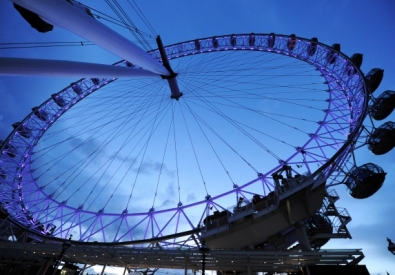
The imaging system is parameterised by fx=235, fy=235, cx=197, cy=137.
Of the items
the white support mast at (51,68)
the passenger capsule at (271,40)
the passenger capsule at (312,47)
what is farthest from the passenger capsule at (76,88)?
the passenger capsule at (312,47)

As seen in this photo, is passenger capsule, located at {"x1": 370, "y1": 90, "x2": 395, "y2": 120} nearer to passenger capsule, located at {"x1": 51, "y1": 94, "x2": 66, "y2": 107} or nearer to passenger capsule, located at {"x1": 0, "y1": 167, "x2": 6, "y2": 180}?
passenger capsule, located at {"x1": 51, "y1": 94, "x2": 66, "y2": 107}

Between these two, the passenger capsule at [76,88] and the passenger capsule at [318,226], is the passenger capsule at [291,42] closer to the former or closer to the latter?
the passenger capsule at [318,226]

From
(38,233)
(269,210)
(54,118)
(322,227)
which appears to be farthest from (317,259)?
(54,118)

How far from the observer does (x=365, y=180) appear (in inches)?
866

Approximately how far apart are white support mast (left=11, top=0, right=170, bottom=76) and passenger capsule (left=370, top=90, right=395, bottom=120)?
25.2 metres

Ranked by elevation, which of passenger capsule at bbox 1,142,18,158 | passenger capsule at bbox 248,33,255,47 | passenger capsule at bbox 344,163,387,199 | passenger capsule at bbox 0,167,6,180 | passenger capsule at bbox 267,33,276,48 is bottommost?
passenger capsule at bbox 344,163,387,199

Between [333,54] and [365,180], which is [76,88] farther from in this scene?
[365,180]

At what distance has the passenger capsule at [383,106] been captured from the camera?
25062mm

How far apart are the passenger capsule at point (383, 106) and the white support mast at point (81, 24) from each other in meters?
25.2

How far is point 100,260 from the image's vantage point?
2638 centimetres

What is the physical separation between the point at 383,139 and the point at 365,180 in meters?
5.03

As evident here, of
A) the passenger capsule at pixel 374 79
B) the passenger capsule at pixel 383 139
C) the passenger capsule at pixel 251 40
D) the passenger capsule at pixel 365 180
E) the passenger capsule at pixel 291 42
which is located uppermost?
the passenger capsule at pixel 251 40

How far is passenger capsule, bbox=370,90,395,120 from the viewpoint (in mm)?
25062

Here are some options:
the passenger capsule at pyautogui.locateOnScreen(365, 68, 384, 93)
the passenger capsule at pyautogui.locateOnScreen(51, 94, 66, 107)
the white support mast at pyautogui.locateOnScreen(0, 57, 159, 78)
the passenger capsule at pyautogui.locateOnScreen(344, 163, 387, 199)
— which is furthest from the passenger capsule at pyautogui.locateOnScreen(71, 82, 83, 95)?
the passenger capsule at pyautogui.locateOnScreen(365, 68, 384, 93)
